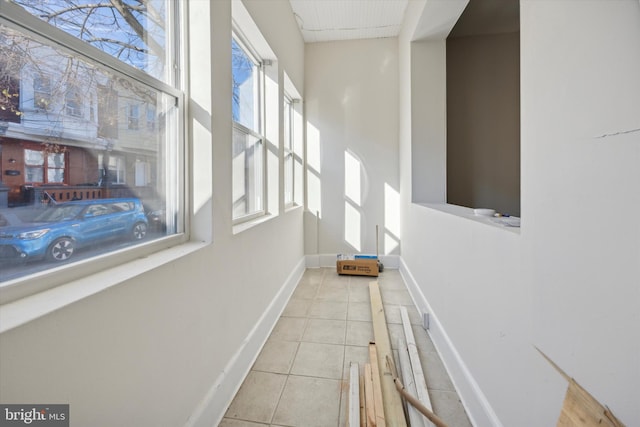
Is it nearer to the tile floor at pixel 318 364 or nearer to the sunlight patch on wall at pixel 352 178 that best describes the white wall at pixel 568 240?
the tile floor at pixel 318 364

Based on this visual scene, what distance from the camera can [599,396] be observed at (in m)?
0.73

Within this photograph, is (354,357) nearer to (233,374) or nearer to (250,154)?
(233,374)

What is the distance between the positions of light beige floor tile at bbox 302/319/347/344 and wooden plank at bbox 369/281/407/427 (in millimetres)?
278

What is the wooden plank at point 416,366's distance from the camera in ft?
5.08

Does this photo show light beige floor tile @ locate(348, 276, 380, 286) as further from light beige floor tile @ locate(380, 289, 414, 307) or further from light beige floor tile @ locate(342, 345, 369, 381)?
light beige floor tile @ locate(342, 345, 369, 381)

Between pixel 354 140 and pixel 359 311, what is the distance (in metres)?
2.47

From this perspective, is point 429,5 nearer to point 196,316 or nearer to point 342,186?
point 342,186

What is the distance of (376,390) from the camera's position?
1.55 metres

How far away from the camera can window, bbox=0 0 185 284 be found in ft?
2.33

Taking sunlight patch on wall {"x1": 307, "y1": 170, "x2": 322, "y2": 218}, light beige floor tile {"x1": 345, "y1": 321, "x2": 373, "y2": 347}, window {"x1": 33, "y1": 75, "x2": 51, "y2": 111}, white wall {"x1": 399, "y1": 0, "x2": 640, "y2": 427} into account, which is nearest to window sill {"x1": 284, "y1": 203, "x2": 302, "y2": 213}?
sunlight patch on wall {"x1": 307, "y1": 170, "x2": 322, "y2": 218}

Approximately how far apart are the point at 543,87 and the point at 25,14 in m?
1.52

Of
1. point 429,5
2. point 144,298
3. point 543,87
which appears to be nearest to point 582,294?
point 543,87

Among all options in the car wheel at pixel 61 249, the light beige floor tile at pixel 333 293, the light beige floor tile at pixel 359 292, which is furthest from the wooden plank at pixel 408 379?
the car wheel at pixel 61 249

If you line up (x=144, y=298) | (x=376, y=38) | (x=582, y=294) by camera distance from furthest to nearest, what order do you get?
1. (x=376, y=38)
2. (x=144, y=298)
3. (x=582, y=294)
